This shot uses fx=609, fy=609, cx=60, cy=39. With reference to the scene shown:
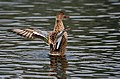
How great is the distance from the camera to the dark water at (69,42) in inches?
490

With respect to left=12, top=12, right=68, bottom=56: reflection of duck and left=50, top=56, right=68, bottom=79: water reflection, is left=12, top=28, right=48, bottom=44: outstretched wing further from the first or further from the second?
left=50, top=56, right=68, bottom=79: water reflection

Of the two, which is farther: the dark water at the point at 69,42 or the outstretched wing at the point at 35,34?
the outstretched wing at the point at 35,34

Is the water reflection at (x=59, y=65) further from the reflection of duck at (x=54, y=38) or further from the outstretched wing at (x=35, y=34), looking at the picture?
the outstretched wing at (x=35, y=34)

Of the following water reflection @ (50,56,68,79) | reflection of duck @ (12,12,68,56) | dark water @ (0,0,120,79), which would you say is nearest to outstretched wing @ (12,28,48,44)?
reflection of duck @ (12,12,68,56)

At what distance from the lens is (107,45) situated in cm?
1498

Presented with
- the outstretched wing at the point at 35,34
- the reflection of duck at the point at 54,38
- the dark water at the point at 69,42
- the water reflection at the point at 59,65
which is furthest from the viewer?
the outstretched wing at the point at 35,34

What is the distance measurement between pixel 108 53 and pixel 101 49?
0.54 metres

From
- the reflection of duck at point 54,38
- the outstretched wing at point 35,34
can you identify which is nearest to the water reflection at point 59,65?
the reflection of duck at point 54,38

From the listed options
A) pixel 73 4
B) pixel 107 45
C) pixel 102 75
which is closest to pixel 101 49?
pixel 107 45

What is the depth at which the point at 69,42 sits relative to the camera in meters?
15.6

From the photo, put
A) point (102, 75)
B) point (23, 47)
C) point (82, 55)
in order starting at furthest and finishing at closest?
point (23, 47)
point (82, 55)
point (102, 75)

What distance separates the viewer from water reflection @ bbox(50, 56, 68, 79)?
12242mm

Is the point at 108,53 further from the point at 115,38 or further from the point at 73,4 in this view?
the point at 73,4

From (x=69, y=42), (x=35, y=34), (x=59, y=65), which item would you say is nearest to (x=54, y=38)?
(x=35, y=34)
